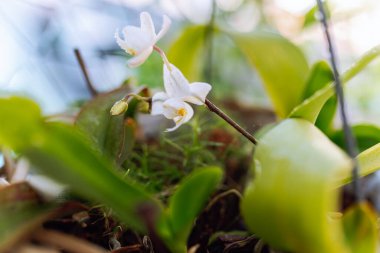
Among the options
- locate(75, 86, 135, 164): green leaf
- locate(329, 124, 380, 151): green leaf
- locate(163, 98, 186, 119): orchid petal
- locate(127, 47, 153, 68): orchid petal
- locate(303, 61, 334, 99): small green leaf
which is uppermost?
locate(127, 47, 153, 68): orchid petal

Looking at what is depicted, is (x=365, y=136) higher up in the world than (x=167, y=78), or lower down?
lower down

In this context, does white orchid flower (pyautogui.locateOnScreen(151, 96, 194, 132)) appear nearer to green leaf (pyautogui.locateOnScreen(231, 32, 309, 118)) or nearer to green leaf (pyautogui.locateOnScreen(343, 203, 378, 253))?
green leaf (pyautogui.locateOnScreen(343, 203, 378, 253))

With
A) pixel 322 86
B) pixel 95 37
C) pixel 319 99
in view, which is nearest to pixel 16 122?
pixel 319 99

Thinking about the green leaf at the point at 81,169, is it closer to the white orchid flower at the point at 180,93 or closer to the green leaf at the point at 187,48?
the white orchid flower at the point at 180,93

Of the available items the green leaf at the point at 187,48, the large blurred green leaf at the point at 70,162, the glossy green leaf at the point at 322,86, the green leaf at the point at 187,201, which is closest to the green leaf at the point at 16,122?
the large blurred green leaf at the point at 70,162

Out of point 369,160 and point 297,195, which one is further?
point 369,160

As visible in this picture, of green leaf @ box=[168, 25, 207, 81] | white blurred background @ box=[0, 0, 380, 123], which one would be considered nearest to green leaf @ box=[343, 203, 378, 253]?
green leaf @ box=[168, 25, 207, 81]

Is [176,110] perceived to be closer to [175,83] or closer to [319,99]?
[175,83]

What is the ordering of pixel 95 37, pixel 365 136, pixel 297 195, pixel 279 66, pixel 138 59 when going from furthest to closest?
pixel 95 37 < pixel 279 66 < pixel 365 136 < pixel 138 59 < pixel 297 195

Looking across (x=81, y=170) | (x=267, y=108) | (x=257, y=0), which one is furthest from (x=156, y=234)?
(x=257, y=0)
